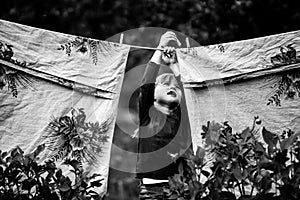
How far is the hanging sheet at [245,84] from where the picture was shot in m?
2.29

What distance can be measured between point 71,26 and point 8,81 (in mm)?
2102

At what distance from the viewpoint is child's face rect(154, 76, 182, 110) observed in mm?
2297

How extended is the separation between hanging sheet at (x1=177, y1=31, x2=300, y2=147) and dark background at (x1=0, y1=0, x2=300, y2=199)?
1.71 metres

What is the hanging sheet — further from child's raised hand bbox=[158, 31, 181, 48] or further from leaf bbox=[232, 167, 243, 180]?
leaf bbox=[232, 167, 243, 180]

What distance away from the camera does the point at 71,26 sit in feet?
14.0

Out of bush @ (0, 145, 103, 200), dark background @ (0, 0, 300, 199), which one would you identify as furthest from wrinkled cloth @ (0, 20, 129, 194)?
dark background @ (0, 0, 300, 199)

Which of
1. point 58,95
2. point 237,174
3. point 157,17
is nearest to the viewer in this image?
point 237,174

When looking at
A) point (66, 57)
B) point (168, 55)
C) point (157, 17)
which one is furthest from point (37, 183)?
point (157, 17)

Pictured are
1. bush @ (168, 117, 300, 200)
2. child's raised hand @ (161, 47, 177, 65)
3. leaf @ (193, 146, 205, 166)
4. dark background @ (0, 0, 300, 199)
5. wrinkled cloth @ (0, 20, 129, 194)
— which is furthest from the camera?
dark background @ (0, 0, 300, 199)

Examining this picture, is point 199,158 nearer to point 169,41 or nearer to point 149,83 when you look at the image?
point 149,83

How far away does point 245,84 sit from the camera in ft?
7.63

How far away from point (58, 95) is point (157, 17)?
2209mm

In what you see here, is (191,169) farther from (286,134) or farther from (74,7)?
(74,7)

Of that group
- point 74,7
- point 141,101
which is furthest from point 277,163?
point 74,7
